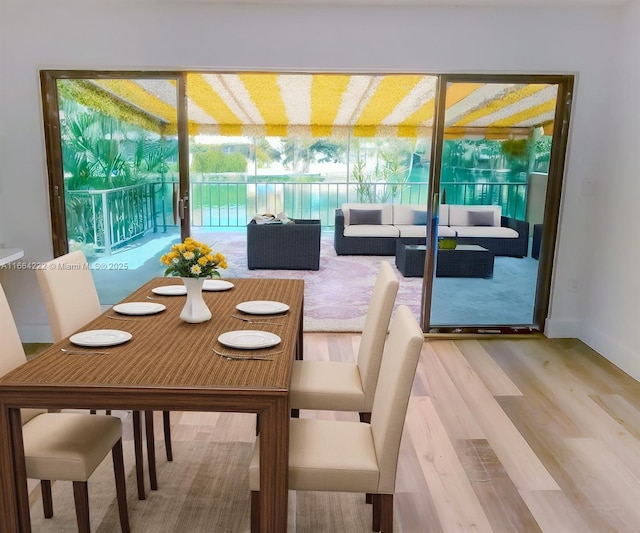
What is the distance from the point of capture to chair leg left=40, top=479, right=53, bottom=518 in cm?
193

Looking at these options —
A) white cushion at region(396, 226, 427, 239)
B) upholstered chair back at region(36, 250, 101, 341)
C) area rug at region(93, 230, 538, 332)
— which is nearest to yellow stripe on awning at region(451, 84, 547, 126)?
area rug at region(93, 230, 538, 332)

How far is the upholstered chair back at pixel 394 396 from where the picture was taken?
4.92 ft

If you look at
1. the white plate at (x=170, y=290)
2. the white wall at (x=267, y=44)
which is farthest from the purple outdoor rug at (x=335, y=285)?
the white wall at (x=267, y=44)

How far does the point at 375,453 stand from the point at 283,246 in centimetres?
483

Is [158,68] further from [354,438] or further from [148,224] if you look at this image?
[354,438]

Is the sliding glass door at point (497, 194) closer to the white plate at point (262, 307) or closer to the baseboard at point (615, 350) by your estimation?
the baseboard at point (615, 350)

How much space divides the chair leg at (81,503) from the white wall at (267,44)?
2.72 meters

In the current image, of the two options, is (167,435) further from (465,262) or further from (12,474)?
(465,262)

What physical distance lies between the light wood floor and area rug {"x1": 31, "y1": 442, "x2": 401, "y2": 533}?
0.81 ft

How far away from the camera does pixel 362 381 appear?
7.07 feet

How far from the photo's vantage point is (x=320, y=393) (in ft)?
6.89

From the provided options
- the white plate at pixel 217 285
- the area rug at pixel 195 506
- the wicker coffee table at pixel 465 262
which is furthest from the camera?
the wicker coffee table at pixel 465 262

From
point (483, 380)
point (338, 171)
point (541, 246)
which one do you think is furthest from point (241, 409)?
point (338, 171)

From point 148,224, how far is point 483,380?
266cm
